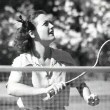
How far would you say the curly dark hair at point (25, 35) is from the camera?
15.3 ft

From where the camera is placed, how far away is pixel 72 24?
1656cm

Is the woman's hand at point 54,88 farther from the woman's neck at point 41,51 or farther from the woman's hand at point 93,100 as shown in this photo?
the woman's neck at point 41,51

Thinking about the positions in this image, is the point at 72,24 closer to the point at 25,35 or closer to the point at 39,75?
the point at 25,35

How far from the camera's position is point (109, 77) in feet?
15.8

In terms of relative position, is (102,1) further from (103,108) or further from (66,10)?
(103,108)

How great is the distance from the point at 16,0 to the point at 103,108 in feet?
40.1

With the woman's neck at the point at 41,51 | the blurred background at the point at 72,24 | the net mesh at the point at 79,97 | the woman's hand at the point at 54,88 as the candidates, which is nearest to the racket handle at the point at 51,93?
the woman's hand at the point at 54,88

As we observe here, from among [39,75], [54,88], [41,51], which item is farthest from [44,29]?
[54,88]

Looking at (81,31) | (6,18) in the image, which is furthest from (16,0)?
(81,31)

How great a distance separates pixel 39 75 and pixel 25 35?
499 mm

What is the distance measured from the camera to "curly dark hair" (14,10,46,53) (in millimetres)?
4656

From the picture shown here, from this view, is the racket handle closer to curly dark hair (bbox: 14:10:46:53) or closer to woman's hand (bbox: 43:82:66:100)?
woman's hand (bbox: 43:82:66:100)

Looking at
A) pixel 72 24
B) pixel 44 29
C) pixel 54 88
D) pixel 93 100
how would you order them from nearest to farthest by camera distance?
pixel 54 88 < pixel 93 100 < pixel 44 29 < pixel 72 24

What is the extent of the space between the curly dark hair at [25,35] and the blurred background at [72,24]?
10.8 metres
